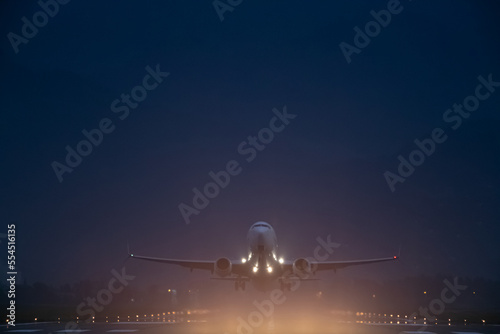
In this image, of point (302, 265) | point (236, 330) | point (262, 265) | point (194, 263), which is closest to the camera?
point (236, 330)

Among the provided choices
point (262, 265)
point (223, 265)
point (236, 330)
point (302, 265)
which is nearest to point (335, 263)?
point (302, 265)

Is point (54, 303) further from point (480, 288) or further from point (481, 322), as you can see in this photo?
point (480, 288)

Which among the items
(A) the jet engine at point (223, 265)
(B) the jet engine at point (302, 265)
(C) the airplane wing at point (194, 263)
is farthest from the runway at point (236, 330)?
(C) the airplane wing at point (194, 263)

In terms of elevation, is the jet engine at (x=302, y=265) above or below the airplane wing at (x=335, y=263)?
below

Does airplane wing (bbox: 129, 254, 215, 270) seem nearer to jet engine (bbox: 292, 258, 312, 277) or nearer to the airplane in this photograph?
the airplane

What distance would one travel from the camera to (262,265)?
40500 millimetres

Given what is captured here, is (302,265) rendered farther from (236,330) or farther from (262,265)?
(236,330)

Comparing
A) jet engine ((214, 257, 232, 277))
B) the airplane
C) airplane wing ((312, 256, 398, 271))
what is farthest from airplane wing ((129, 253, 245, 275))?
airplane wing ((312, 256, 398, 271))

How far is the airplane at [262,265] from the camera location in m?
39.7

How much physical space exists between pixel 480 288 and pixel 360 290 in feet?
75.8

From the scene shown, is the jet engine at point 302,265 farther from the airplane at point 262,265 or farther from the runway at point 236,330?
the runway at point 236,330

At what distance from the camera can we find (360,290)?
337 ft

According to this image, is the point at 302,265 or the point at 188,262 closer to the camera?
the point at 302,265

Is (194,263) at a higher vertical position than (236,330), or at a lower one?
higher
